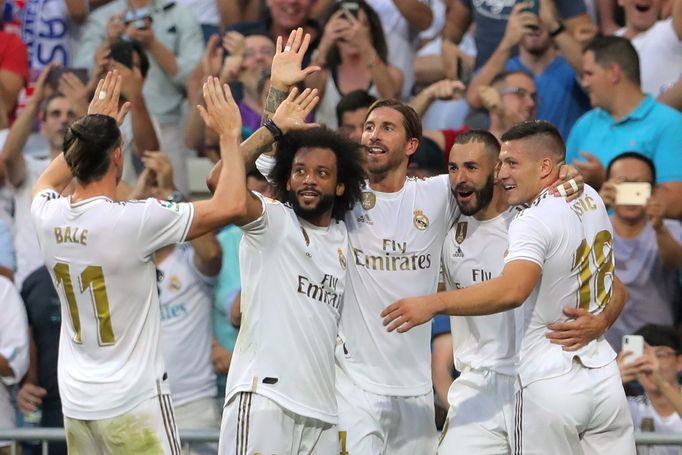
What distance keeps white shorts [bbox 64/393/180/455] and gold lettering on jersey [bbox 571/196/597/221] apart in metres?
2.47

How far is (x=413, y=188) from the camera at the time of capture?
8.65 m

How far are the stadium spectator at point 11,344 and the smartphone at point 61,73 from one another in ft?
8.72

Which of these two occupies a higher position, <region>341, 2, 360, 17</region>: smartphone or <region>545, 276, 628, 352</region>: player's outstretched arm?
<region>341, 2, 360, 17</region>: smartphone

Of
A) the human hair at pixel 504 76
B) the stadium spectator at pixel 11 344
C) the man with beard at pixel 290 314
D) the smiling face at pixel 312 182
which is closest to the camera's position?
the man with beard at pixel 290 314

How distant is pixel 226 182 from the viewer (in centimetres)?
741

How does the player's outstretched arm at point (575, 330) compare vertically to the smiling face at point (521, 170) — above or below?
below

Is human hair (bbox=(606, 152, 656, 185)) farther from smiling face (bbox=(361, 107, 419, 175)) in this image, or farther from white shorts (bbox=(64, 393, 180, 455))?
white shorts (bbox=(64, 393, 180, 455))

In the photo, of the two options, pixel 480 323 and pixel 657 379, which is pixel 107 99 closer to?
pixel 480 323

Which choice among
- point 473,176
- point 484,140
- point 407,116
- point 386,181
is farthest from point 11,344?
point 484,140

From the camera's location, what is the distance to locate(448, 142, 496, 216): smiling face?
28.1 ft

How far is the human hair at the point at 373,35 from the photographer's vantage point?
39.1 ft

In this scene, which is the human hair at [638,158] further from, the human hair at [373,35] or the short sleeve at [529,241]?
the short sleeve at [529,241]

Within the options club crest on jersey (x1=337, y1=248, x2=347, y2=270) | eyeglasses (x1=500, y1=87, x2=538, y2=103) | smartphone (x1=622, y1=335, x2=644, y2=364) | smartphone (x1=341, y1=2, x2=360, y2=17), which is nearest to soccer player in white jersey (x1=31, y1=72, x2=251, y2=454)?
club crest on jersey (x1=337, y1=248, x2=347, y2=270)

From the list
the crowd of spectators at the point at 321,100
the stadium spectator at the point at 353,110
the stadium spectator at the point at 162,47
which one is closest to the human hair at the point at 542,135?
the crowd of spectators at the point at 321,100
